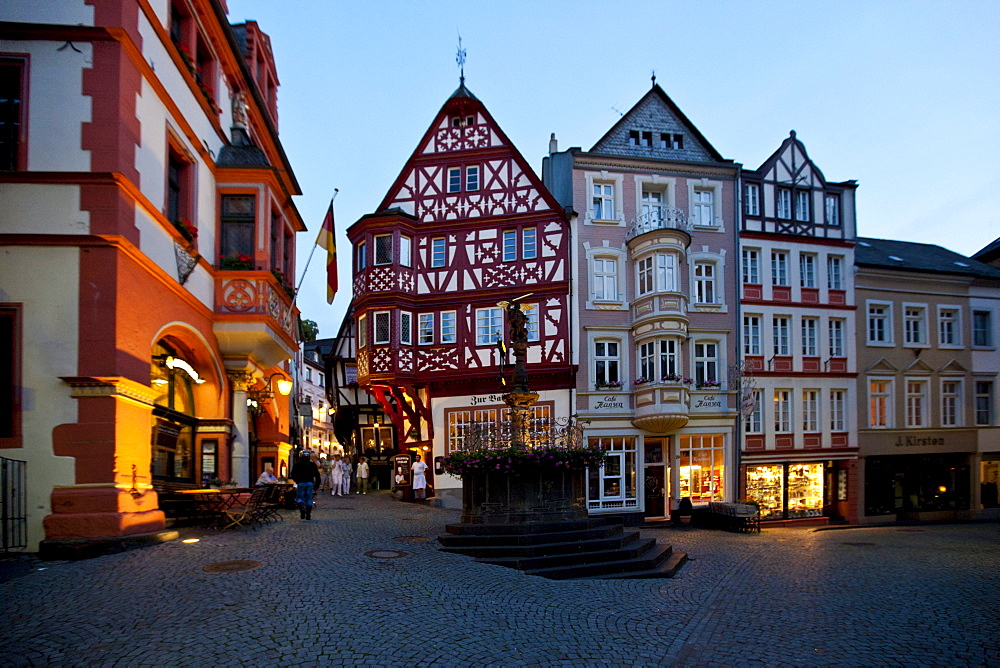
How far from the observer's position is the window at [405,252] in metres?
28.8

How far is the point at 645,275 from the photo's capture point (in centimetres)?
2919

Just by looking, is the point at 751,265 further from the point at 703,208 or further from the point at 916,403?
the point at 916,403

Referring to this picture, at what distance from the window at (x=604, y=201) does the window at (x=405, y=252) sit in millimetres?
7057

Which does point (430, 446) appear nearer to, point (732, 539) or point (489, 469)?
point (732, 539)

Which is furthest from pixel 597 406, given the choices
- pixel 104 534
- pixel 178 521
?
pixel 104 534

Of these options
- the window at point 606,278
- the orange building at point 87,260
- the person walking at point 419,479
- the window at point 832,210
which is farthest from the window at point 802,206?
the orange building at point 87,260

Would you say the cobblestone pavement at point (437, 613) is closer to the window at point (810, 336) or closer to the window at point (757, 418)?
the window at point (757, 418)

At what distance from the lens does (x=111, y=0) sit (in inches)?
488

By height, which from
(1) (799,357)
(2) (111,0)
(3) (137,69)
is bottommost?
(1) (799,357)

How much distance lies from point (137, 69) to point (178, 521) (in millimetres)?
8044

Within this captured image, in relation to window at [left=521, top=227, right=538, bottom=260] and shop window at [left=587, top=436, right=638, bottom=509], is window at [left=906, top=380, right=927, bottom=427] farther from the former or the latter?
window at [left=521, top=227, right=538, bottom=260]

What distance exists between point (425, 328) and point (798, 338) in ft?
48.3

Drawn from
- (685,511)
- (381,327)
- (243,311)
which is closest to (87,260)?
(243,311)

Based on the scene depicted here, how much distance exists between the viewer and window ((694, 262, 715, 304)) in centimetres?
3011
